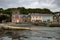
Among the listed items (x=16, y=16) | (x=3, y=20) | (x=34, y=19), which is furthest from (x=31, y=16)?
(x=3, y=20)

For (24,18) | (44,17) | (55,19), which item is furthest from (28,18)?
(55,19)

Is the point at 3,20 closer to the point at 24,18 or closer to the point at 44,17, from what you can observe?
the point at 24,18

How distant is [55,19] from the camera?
307 feet

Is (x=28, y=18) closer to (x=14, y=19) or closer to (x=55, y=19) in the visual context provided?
(x=14, y=19)

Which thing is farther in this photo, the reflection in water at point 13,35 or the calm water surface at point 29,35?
the calm water surface at point 29,35

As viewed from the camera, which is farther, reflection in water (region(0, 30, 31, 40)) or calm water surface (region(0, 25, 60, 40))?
calm water surface (region(0, 25, 60, 40))

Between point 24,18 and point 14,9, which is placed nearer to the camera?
A: point 24,18

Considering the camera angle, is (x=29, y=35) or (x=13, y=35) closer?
(x=13, y=35)

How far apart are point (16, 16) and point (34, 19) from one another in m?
9.81

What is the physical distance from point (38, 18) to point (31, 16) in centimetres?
388

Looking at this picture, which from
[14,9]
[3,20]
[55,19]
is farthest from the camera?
[14,9]

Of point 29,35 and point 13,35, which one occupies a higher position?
point 13,35

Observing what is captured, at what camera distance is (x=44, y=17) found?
294 feet

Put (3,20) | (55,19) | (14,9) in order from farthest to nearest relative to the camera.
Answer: (14,9), (55,19), (3,20)
